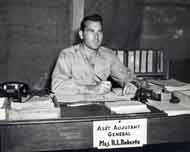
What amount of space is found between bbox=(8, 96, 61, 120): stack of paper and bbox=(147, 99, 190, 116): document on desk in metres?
0.61

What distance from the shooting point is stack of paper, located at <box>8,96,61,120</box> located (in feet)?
5.57

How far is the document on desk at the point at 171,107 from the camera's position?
1822 mm

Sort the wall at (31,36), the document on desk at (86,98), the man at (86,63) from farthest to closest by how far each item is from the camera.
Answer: the wall at (31,36), the man at (86,63), the document on desk at (86,98)

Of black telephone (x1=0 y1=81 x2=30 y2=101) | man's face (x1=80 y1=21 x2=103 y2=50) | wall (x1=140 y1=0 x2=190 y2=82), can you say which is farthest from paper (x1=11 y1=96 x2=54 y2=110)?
wall (x1=140 y1=0 x2=190 y2=82)

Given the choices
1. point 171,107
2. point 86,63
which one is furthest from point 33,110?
point 86,63

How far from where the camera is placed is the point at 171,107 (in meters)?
1.93

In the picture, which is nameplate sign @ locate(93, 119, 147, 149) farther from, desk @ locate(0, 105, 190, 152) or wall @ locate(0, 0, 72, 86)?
wall @ locate(0, 0, 72, 86)

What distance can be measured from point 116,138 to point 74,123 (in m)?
0.25

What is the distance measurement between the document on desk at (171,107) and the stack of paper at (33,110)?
0.61 meters

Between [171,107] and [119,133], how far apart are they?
0.39 m

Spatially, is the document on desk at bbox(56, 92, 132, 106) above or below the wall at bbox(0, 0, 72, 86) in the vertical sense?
below

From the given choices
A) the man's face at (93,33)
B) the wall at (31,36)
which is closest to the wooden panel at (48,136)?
the man's face at (93,33)

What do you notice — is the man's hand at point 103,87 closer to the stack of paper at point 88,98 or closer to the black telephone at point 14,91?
the stack of paper at point 88,98

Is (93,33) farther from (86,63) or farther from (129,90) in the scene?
(129,90)
